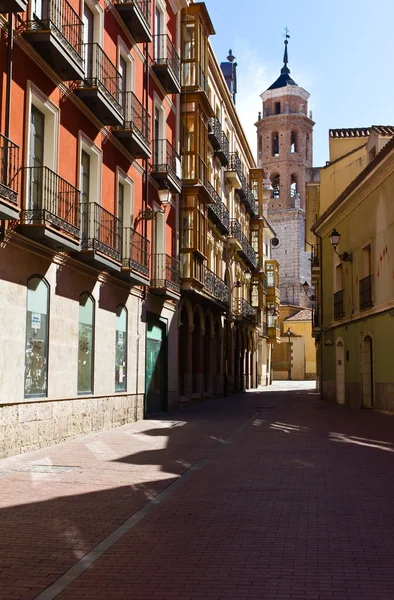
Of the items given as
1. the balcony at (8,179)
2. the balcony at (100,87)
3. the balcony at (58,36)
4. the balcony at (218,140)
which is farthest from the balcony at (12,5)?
the balcony at (218,140)

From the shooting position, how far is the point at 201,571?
17.8 feet

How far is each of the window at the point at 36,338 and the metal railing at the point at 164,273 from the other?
793 centimetres

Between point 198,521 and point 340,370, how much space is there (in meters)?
23.5

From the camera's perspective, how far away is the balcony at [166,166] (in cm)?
A: 2164

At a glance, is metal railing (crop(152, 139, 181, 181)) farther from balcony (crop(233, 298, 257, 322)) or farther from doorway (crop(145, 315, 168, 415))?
balcony (crop(233, 298, 257, 322))

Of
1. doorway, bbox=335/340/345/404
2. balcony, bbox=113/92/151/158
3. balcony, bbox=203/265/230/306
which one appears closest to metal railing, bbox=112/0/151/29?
balcony, bbox=113/92/151/158

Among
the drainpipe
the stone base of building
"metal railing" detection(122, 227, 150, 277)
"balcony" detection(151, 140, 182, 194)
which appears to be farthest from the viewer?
"balcony" detection(151, 140, 182, 194)

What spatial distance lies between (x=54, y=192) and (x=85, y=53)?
3.72 meters

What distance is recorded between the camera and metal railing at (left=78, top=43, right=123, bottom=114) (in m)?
15.2

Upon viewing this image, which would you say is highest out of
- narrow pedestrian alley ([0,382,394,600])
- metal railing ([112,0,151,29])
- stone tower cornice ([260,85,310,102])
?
stone tower cornice ([260,85,310,102])

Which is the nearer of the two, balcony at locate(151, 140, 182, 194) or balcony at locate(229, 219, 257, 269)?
balcony at locate(151, 140, 182, 194)

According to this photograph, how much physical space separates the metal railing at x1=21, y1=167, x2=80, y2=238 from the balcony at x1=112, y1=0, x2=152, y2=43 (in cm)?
558

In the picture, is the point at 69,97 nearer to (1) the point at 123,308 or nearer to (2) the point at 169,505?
(1) the point at 123,308

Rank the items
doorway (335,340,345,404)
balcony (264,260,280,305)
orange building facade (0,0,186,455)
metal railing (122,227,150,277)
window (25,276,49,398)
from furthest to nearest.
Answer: balcony (264,260,280,305), doorway (335,340,345,404), metal railing (122,227,150,277), window (25,276,49,398), orange building facade (0,0,186,455)
